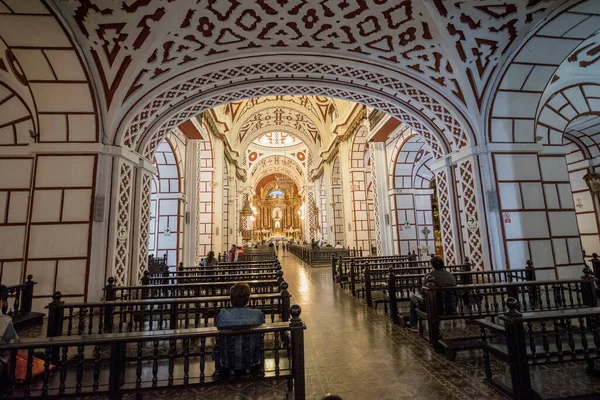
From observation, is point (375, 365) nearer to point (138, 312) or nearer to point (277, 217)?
point (138, 312)

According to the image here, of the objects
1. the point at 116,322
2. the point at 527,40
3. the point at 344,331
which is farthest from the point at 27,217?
the point at 527,40

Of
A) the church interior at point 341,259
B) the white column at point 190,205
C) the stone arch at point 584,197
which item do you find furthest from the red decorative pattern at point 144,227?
the stone arch at point 584,197

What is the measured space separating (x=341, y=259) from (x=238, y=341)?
6.50 m

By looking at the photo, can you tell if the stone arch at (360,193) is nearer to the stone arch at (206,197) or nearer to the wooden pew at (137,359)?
the stone arch at (206,197)

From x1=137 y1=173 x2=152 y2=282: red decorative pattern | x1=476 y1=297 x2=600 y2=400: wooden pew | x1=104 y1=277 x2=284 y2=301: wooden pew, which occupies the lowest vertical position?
x1=476 y1=297 x2=600 y2=400: wooden pew

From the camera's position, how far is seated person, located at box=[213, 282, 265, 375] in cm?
→ 263

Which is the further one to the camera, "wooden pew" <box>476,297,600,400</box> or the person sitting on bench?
the person sitting on bench

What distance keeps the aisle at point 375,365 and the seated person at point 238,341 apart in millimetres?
678

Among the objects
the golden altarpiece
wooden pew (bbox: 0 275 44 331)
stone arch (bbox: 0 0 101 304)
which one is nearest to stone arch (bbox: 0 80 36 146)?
stone arch (bbox: 0 0 101 304)

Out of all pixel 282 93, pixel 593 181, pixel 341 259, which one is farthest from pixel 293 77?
pixel 593 181

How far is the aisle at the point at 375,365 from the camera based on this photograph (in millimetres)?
2797

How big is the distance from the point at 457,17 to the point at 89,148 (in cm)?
806

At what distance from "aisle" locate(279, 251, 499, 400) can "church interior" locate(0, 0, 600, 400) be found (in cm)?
3

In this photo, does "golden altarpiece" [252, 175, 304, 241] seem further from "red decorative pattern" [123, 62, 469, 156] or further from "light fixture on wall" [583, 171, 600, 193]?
"red decorative pattern" [123, 62, 469, 156]
